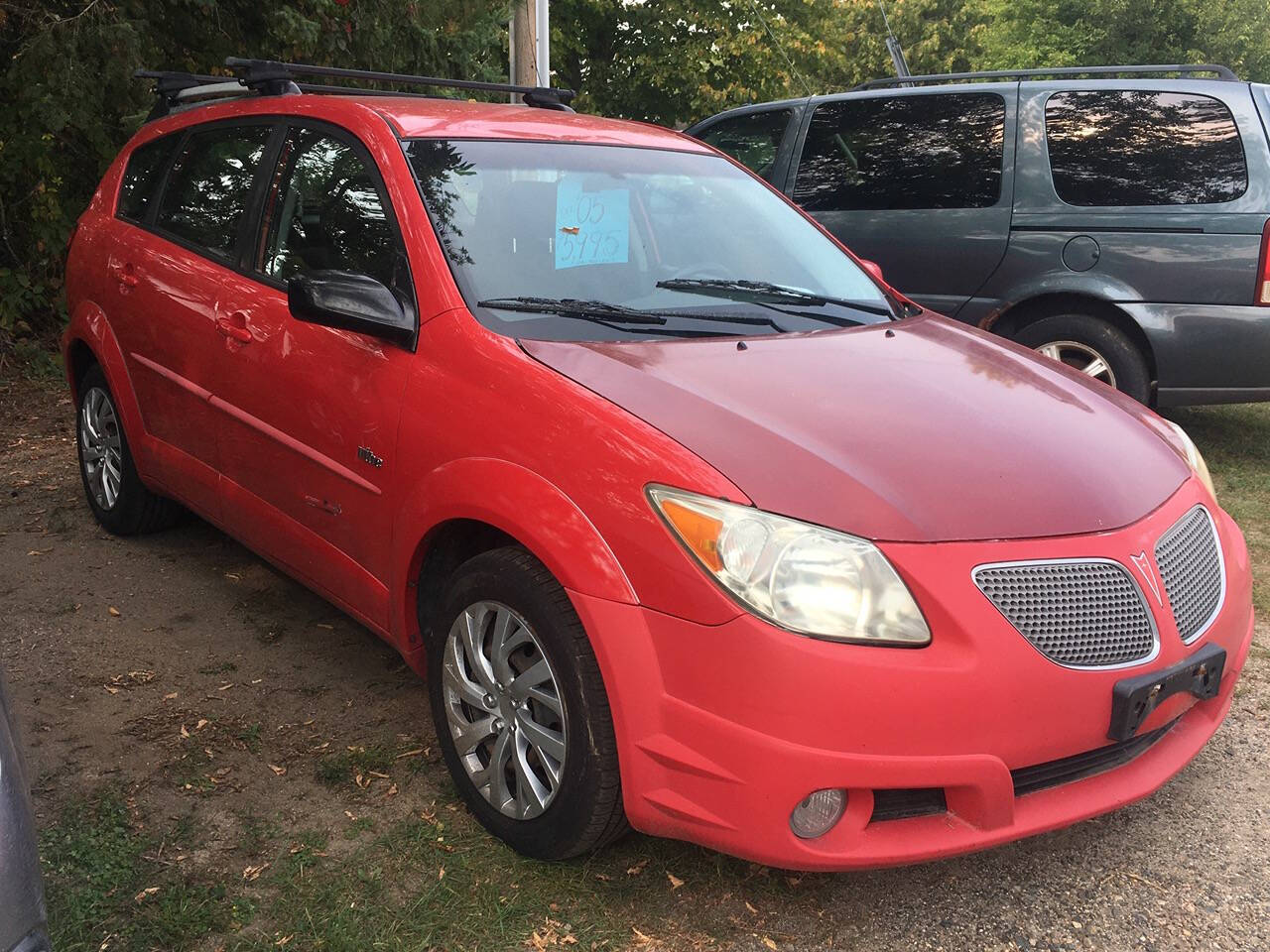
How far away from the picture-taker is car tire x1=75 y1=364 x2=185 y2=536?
4.89 m

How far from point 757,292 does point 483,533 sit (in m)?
1.15

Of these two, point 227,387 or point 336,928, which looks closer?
point 336,928

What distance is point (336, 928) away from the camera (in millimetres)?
2580

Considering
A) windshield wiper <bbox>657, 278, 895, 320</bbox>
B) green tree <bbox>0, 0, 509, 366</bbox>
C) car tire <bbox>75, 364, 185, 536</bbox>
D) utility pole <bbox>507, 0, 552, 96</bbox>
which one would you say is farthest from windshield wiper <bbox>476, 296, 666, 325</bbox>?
utility pole <bbox>507, 0, 552, 96</bbox>

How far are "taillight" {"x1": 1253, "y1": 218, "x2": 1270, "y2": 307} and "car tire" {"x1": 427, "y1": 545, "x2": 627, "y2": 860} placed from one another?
181 inches

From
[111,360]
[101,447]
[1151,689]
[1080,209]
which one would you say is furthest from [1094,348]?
[101,447]

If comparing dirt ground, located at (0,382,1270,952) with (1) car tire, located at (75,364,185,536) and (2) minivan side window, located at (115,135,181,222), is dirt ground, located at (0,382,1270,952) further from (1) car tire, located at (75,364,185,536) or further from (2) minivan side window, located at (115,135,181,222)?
(2) minivan side window, located at (115,135,181,222)

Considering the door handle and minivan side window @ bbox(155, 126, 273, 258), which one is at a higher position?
minivan side window @ bbox(155, 126, 273, 258)

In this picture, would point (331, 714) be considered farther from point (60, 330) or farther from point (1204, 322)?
point (60, 330)

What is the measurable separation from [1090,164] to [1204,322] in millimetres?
1027

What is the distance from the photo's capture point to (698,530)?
7.91 ft

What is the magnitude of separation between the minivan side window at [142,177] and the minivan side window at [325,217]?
1.06 meters

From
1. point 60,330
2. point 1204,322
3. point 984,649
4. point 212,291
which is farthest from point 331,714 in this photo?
point 60,330

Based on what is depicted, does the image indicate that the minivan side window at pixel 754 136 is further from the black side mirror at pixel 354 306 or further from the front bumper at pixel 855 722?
the front bumper at pixel 855 722
